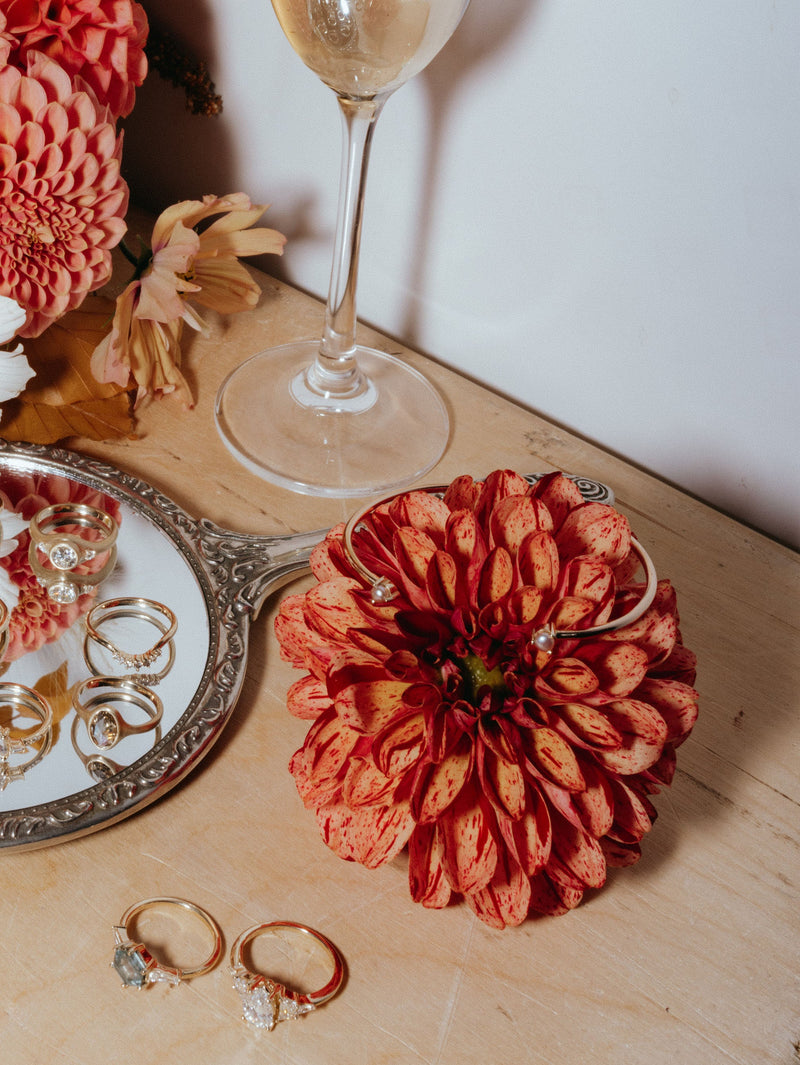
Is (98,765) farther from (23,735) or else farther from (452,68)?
(452,68)

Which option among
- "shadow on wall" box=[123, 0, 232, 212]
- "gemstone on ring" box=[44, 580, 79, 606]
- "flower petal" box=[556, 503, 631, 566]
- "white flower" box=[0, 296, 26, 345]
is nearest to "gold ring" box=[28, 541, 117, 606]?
"gemstone on ring" box=[44, 580, 79, 606]

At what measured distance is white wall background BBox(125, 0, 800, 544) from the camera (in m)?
0.45

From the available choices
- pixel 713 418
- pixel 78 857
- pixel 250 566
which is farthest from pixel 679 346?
pixel 78 857

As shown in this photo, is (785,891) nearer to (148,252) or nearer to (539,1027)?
(539,1027)

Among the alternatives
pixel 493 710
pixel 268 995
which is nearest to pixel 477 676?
pixel 493 710

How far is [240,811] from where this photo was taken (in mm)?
356

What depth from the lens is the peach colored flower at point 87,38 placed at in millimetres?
449

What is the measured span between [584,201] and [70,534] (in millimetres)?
311

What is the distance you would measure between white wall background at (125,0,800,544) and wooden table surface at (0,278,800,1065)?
0.56ft

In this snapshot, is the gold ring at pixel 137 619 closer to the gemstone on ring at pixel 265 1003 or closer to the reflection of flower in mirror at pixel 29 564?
the reflection of flower in mirror at pixel 29 564

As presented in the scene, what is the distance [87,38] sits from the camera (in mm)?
469

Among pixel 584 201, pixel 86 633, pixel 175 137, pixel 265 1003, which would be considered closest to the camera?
pixel 265 1003

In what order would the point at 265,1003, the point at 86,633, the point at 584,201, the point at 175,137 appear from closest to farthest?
the point at 265,1003 → the point at 86,633 → the point at 584,201 → the point at 175,137

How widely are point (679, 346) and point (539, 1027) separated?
351mm
